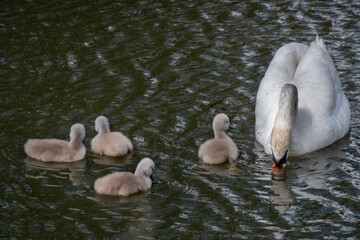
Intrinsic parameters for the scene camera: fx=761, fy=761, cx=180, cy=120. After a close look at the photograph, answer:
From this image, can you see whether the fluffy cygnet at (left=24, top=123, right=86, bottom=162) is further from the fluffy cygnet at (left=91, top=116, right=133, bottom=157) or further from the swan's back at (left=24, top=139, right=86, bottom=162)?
the fluffy cygnet at (left=91, top=116, right=133, bottom=157)

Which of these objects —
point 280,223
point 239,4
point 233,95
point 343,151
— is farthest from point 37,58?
point 280,223

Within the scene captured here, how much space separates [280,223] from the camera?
7.56 meters

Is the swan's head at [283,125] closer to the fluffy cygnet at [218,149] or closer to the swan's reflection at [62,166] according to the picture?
the fluffy cygnet at [218,149]

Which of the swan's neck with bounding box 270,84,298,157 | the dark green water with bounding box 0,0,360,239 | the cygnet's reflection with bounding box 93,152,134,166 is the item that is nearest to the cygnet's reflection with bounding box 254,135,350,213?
the dark green water with bounding box 0,0,360,239

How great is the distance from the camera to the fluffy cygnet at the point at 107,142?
920 centimetres

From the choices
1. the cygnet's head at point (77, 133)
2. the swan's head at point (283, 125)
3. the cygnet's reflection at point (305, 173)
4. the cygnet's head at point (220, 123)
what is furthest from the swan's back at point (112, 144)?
the swan's head at point (283, 125)

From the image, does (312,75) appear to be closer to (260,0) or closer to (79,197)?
(79,197)

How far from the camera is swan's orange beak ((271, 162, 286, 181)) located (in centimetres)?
871

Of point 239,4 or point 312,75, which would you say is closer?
point 312,75

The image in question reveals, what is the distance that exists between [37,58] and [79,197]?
4906mm

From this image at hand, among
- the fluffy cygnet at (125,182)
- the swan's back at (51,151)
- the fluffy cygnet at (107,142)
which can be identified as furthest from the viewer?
the fluffy cygnet at (107,142)

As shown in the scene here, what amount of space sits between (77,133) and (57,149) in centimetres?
31

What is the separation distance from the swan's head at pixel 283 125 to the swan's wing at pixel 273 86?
1.26ft

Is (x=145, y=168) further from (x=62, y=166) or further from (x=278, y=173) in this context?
(x=278, y=173)
